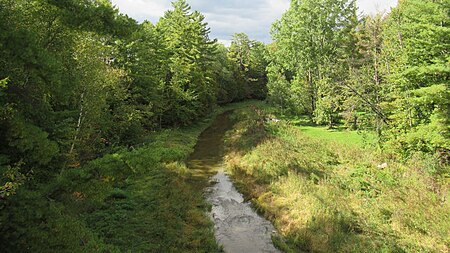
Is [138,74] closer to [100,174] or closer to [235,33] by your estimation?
[100,174]

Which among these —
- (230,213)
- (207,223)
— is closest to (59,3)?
(207,223)

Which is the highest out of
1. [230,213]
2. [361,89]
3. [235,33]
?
[235,33]

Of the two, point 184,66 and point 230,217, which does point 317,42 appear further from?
point 230,217

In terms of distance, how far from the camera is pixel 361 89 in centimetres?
2242

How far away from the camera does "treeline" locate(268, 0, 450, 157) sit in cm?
1593

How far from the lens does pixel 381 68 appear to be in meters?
21.5

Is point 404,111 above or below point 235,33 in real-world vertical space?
below

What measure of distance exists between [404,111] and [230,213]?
12652mm

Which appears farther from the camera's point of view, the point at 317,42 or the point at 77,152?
the point at 317,42

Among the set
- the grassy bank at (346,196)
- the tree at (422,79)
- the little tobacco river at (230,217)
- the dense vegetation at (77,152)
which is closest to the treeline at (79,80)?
the dense vegetation at (77,152)

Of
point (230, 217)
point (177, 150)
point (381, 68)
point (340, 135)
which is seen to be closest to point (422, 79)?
point (381, 68)

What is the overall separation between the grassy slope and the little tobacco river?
672 millimetres

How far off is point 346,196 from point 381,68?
1188cm

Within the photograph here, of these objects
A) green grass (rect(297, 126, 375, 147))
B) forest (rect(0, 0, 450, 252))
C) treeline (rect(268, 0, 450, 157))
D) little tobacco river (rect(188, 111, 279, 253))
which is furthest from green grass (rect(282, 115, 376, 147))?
little tobacco river (rect(188, 111, 279, 253))
